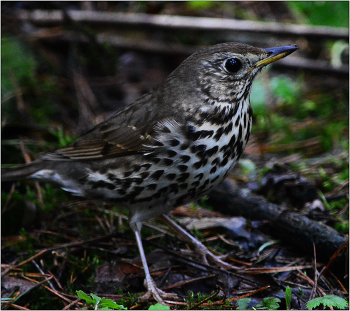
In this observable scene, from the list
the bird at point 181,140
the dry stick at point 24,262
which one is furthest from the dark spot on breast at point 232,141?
the dry stick at point 24,262

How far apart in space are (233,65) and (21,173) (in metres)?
2.06

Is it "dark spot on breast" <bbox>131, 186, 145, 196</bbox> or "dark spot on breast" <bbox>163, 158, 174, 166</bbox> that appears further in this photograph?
"dark spot on breast" <bbox>131, 186, 145, 196</bbox>

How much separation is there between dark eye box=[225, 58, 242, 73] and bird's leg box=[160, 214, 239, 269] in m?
1.37

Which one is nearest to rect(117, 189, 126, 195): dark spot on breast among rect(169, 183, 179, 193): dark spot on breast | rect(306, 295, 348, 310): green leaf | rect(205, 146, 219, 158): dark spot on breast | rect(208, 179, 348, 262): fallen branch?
rect(169, 183, 179, 193): dark spot on breast

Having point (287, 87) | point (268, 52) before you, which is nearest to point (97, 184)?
point (268, 52)

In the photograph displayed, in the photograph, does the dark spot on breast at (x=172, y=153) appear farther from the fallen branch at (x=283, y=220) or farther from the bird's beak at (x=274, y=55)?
the fallen branch at (x=283, y=220)

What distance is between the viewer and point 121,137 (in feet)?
11.5

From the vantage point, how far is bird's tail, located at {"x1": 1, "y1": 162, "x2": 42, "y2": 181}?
3873 millimetres

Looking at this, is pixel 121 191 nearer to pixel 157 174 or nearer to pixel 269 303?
pixel 157 174

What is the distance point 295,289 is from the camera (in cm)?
304

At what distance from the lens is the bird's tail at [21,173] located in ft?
12.7

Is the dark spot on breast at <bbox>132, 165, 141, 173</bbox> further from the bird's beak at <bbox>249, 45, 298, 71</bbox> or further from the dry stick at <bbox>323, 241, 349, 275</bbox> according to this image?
the dry stick at <bbox>323, 241, 349, 275</bbox>

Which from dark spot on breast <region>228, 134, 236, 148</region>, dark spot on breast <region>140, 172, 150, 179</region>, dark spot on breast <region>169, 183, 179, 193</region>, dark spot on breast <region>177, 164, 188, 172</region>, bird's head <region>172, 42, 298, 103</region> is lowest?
dark spot on breast <region>169, 183, 179, 193</region>

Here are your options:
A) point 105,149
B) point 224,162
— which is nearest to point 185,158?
point 224,162
